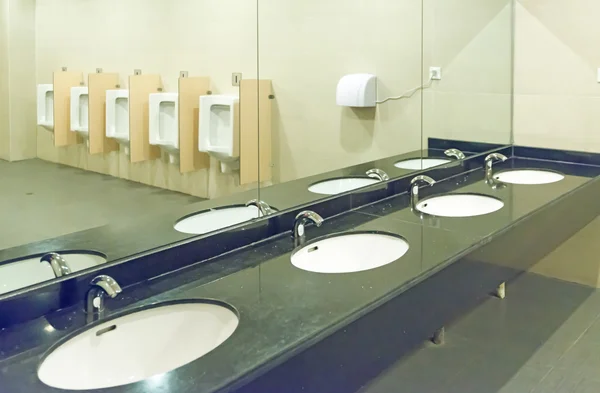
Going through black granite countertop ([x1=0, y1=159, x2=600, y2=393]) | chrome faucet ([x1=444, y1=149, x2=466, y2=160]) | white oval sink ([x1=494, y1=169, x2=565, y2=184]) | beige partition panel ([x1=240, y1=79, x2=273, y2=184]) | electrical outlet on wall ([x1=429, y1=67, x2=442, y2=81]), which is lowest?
black granite countertop ([x1=0, y1=159, x2=600, y2=393])

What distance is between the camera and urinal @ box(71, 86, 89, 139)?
165 cm

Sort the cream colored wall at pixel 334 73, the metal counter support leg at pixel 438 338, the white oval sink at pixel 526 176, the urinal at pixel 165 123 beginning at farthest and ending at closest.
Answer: the white oval sink at pixel 526 176
the metal counter support leg at pixel 438 338
the cream colored wall at pixel 334 73
the urinal at pixel 165 123

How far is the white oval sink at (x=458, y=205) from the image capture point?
288 centimetres

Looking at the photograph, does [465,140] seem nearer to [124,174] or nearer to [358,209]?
[358,209]

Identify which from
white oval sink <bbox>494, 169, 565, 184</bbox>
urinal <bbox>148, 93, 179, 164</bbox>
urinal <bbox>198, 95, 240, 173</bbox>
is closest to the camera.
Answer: urinal <bbox>148, 93, 179, 164</bbox>

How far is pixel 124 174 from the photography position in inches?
72.2

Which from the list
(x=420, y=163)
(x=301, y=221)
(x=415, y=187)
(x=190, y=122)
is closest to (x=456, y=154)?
(x=420, y=163)

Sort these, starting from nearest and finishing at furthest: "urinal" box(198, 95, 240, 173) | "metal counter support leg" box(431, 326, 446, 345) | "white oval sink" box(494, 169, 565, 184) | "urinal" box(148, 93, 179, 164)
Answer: "urinal" box(148, 93, 179, 164) < "urinal" box(198, 95, 240, 173) < "metal counter support leg" box(431, 326, 446, 345) < "white oval sink" box(494, 169, 565, 184)

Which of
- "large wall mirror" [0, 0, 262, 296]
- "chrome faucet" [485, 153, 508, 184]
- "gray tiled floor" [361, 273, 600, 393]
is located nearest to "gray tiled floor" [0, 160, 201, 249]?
"large wall mirror" [0, 0, 262, 296]

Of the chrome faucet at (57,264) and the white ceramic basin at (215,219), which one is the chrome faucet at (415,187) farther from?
the chrome faucet at (57,264)

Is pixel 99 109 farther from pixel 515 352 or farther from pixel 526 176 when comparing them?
pixel 526 176

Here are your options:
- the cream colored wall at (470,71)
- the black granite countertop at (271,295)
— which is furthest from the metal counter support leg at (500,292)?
the black granite countertop at (271,295)

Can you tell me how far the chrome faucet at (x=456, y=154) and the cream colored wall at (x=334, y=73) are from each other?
257 mm

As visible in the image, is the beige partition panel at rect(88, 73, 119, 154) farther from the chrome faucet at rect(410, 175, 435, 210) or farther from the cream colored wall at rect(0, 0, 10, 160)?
the chrome faucet at rect(410, 175, 435, 210)
